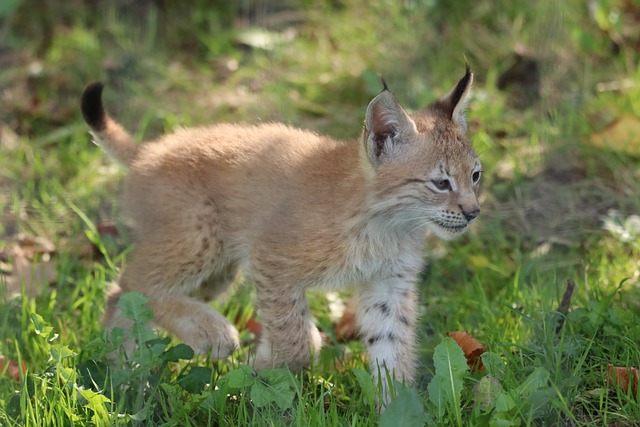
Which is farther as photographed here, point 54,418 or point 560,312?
point 560,312

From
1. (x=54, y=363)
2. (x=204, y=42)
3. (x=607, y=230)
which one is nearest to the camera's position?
(x=54, y=363)

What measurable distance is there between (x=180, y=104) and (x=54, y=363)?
135 inches

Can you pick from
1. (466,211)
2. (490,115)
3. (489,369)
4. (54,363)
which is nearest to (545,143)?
(490,115)

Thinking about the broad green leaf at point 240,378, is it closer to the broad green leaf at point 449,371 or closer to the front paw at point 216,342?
the front paw at point 216,342

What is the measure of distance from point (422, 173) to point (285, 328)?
0.90 meters

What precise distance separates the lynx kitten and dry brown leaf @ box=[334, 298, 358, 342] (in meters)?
0.52

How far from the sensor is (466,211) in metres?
4.19

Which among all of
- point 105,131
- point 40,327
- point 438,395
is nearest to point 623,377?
point 438,395

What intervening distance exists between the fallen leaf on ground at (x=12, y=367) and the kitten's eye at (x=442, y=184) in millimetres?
1959

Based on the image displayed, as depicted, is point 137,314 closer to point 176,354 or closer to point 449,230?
point 176,354

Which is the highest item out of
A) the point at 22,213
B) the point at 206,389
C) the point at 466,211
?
the point at 466,211

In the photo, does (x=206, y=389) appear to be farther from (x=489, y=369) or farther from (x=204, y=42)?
(x=204, y=42)

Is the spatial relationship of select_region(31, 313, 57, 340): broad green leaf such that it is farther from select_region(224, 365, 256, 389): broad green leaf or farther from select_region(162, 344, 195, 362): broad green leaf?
select_region(224, 365, 256, 389): broad green leaf

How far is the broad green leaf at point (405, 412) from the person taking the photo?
11.0ft
